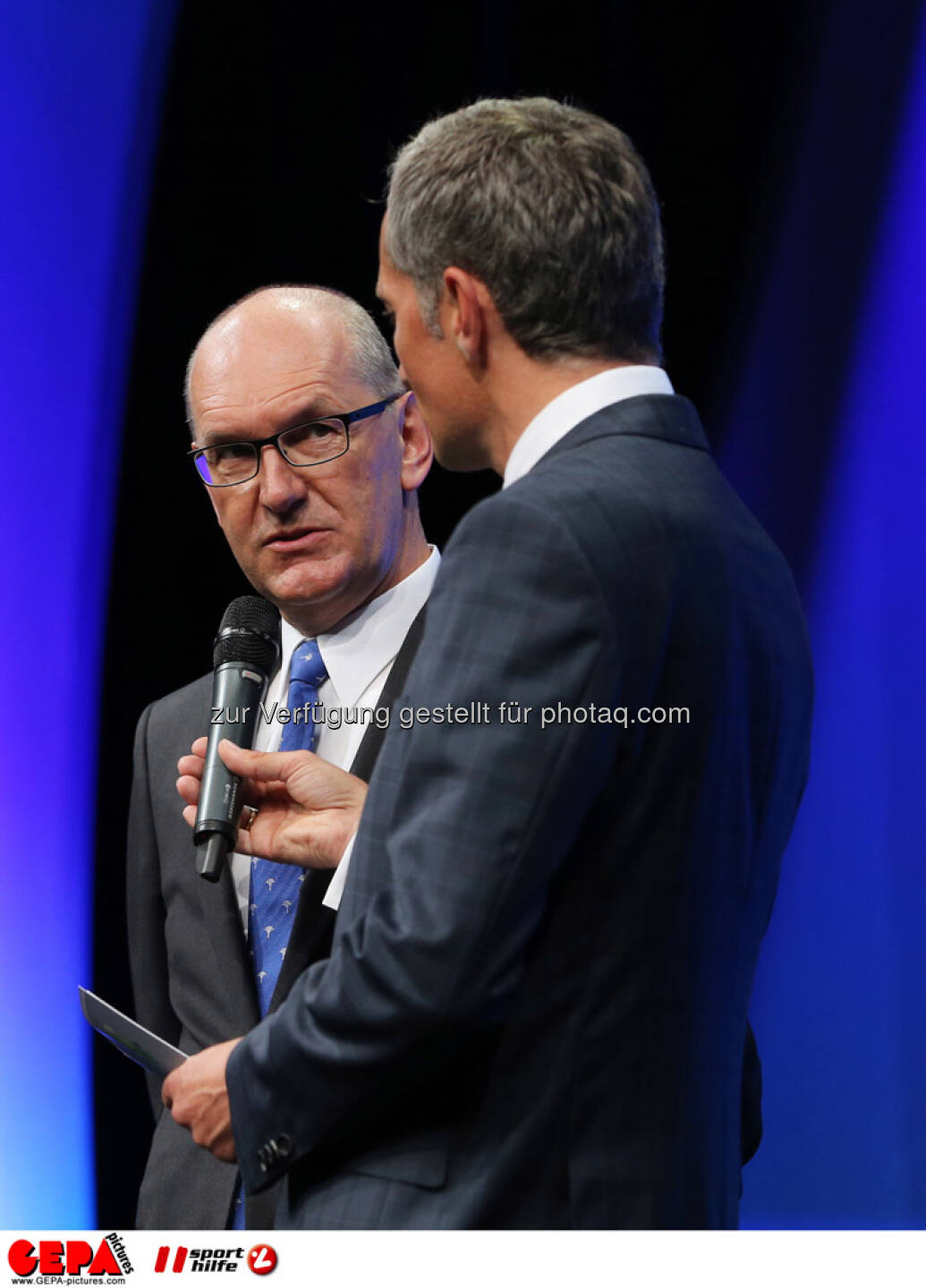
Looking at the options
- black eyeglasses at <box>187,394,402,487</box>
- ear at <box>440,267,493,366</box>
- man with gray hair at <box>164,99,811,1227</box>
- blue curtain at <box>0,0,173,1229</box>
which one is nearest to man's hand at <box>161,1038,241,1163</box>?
man with gray hair at <box>164,99,811,1227</box>

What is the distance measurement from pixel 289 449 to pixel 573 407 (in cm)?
83

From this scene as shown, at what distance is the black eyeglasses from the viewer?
191 centimetres

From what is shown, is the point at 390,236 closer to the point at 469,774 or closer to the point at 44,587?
the point at 469,774

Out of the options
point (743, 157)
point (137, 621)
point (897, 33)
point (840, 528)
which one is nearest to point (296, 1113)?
point (137, 621)

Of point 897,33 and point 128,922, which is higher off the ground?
point 897,33

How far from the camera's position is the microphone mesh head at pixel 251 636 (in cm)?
177

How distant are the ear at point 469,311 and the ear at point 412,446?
0.81m

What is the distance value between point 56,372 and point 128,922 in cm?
107

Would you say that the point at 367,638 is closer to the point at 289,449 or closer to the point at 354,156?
the point at 289,449

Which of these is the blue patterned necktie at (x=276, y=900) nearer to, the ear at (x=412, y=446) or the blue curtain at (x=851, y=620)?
the ear at (x=412, y=446)

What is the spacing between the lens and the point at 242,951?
5.64ft

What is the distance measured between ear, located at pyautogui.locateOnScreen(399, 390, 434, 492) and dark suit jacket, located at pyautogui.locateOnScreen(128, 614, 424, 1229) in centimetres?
30
